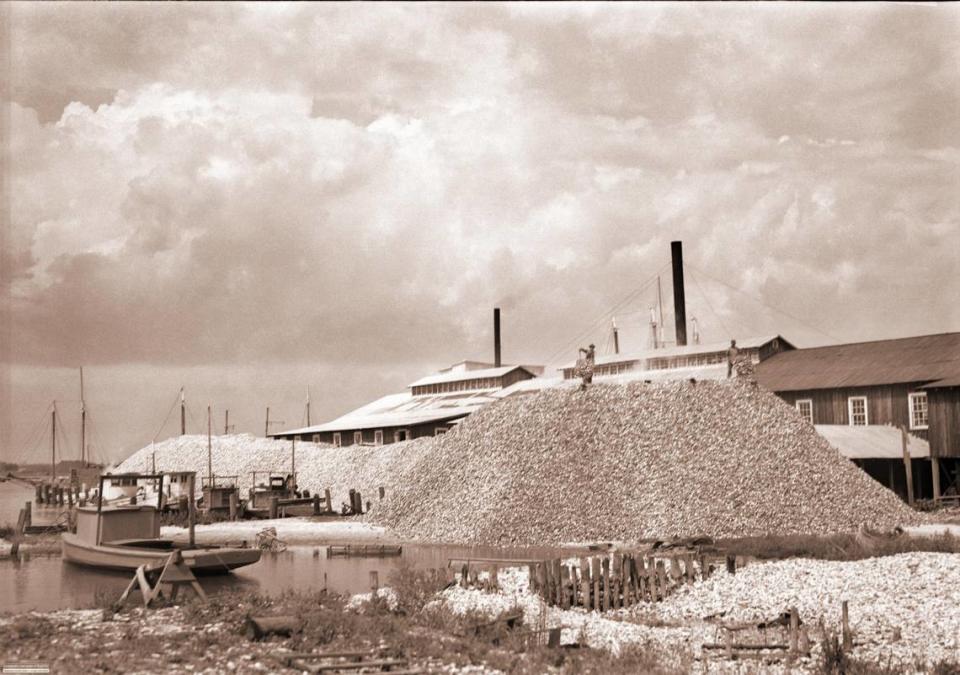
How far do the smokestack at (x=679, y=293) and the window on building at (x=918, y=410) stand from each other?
21.3m

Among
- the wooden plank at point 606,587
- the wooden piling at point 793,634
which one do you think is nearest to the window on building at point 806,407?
the wooden plank at point 606,587

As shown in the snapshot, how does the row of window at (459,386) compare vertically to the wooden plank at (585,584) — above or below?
above

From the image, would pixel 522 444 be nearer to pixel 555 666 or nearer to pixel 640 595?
pixel 640 595

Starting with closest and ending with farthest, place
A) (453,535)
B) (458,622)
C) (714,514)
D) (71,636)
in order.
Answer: (71,636)
(458,622)
(714,514)
(453,535)

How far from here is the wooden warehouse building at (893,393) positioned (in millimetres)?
42938

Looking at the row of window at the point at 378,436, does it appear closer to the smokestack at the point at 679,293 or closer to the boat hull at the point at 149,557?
the smokestack at the point at 679,293

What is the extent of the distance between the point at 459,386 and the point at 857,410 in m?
36.0

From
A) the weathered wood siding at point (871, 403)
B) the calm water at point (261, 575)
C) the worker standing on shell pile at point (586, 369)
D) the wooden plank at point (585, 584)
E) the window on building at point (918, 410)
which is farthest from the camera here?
the weathered wood siding at point (871, 403)

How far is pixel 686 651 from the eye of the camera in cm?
1589

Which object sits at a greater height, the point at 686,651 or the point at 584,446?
the point at 584,446

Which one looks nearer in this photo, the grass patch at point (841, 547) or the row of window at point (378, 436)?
the grass patch at point (841, 547)

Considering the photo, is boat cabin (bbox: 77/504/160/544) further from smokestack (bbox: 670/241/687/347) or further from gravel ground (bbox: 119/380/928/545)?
smokestack (bbox: 670/241/687/347)

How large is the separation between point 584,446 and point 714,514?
19.9 ft

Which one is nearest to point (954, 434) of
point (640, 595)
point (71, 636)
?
point (640, 595)
